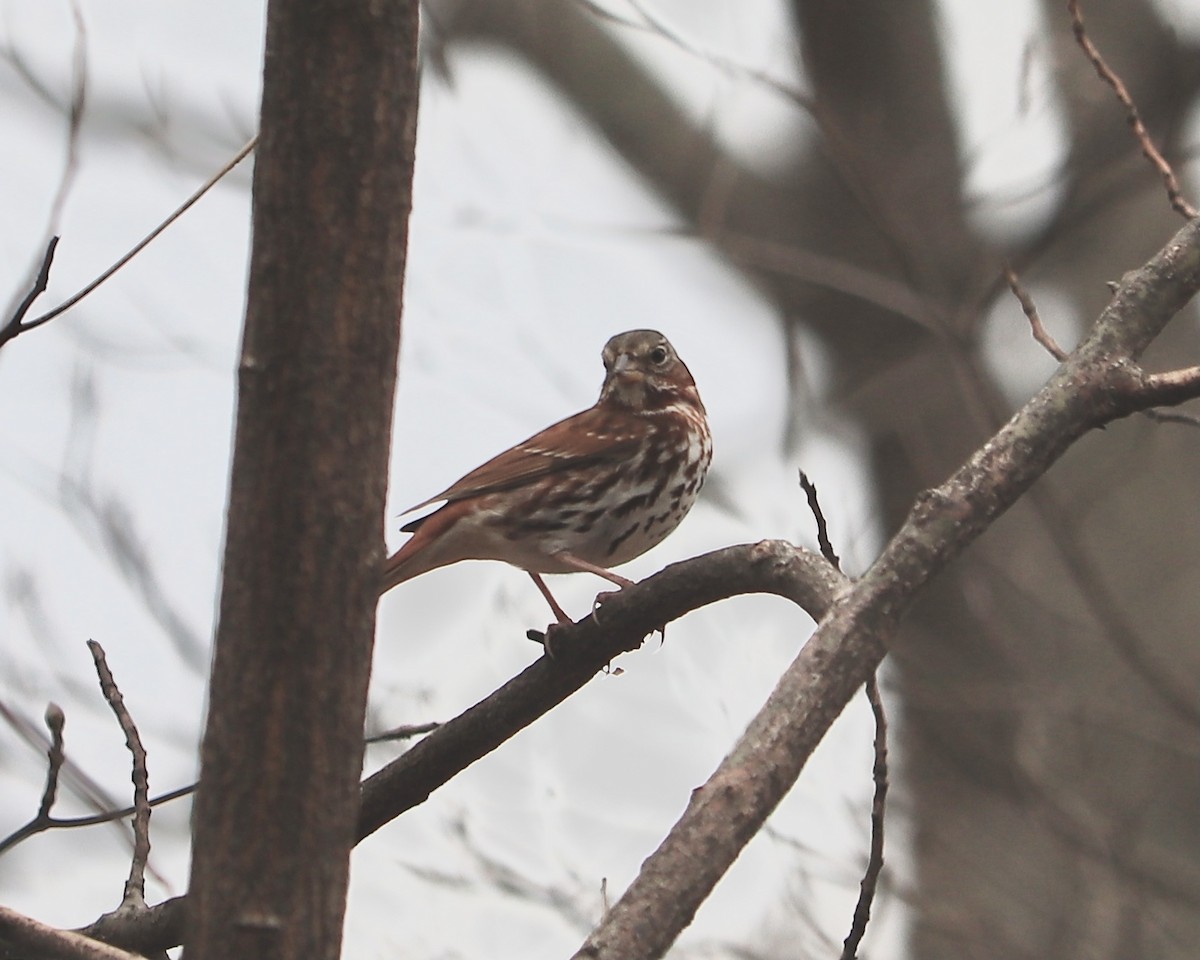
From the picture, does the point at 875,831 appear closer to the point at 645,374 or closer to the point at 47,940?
the point at 47,940

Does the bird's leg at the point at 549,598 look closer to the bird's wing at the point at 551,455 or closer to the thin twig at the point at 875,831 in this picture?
the bird's wing at the point at 551,455

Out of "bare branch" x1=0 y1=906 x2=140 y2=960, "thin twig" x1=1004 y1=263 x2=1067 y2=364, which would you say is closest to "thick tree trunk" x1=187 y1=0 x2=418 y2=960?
"bare branch" x1=0 y1=906 x2=140 y2=960

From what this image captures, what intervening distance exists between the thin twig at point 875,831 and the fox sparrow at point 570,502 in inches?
84.3

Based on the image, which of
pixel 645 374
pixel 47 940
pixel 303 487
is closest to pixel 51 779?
pixel 47 940

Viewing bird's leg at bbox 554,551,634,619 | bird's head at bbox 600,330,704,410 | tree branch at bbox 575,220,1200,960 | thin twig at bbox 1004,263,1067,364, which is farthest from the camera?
bird's head at bbox 600,330,704,410

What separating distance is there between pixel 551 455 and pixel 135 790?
2189mm

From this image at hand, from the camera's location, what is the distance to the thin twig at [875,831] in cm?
226

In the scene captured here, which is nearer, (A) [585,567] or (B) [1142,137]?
(B) [1142,137]

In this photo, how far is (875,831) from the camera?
7.46ft

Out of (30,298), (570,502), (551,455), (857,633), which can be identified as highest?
(551,455)

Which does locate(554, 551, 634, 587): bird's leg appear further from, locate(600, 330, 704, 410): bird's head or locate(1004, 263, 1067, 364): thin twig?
locate(1004, 263, 1067, 364): thin twig

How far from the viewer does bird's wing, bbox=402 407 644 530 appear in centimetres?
468

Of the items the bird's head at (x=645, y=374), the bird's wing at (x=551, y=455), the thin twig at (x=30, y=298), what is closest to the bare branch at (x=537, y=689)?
the thin twig at (x=30, y=298)

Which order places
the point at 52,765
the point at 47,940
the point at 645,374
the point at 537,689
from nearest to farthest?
the point at 47,940 → the point at 52,765 → the point at 537,689 → the point at 645,374
